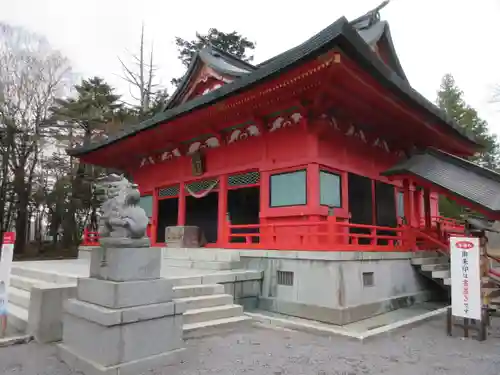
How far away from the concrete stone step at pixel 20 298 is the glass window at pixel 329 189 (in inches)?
247

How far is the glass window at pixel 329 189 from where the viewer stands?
29.0 ft

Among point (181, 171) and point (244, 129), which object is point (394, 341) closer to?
point (244, 129)

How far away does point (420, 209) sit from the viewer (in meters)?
13.8

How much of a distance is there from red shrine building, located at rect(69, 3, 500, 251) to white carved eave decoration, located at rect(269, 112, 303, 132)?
26mm

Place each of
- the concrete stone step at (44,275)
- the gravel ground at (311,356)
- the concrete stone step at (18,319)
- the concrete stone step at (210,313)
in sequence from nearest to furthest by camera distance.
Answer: the gravel ground at (311,356), the concrete stone step at (18,319), the concrete stone step at (210,313), the concrete stone step at (44,275)

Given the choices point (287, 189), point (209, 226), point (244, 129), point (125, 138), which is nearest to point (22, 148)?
point (125, 138)

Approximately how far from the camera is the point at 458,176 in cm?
873

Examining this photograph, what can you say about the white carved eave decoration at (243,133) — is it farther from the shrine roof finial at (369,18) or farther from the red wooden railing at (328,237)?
the shrine roof finial at (369,18)

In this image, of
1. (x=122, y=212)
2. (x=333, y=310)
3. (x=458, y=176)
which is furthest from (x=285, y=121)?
(x=122, y=212)

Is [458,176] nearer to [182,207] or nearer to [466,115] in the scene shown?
[182,207]

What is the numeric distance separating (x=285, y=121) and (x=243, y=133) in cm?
160

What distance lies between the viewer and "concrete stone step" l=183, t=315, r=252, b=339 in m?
5.65

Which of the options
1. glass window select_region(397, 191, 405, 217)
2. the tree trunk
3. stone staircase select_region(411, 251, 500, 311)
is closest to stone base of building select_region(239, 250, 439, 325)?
stone staircase select_region(411, 251, 500, 311)

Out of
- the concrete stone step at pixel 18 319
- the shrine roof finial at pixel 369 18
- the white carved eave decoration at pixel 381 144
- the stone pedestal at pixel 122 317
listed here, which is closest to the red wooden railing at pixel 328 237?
the white carved eave decoration at pixel 381 144
